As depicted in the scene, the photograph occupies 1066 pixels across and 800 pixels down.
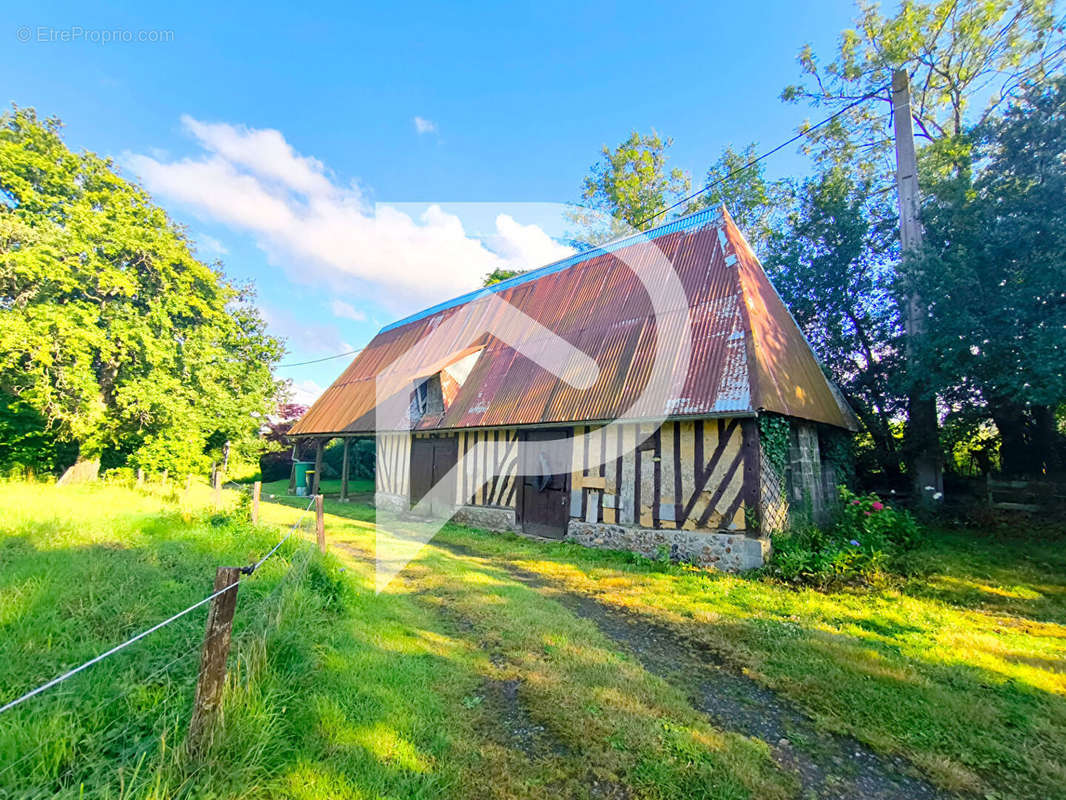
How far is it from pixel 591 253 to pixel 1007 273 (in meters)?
9.09

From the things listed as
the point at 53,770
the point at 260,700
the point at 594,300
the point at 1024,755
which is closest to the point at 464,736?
the point at 260,700

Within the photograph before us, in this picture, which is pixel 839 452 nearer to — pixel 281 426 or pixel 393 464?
pixel 393 464

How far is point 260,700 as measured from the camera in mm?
2605

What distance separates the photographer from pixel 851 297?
11.9 metres

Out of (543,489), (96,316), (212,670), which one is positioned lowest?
(212,670)

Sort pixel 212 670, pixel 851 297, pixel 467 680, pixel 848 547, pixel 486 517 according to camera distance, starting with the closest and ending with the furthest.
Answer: pixel 212 670, pixel 467 680, pixel 848 547, pixel 486 517, pixel 851 297

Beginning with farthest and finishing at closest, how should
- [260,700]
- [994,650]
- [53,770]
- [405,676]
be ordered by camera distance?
[994,650] < [405,676] < [260,700] < [53,770]

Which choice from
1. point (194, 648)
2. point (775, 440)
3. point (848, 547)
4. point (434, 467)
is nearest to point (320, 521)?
point (194, 648)

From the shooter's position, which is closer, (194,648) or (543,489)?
(194,648)

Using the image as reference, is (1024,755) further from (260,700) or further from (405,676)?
(260,700)

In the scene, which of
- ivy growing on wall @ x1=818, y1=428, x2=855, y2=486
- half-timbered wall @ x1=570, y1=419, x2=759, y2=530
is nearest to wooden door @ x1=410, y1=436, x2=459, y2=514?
half-timbered wall @ x1=570, y1=419, x2=759, y2=530

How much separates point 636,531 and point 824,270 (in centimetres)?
925

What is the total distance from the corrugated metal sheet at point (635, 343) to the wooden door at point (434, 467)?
672 millimetres

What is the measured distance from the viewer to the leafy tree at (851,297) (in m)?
11.4
